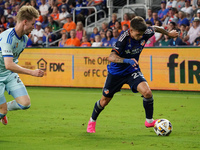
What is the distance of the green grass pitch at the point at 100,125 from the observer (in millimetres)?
6824

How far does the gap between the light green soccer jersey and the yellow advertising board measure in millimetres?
9248

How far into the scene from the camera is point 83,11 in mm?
22953

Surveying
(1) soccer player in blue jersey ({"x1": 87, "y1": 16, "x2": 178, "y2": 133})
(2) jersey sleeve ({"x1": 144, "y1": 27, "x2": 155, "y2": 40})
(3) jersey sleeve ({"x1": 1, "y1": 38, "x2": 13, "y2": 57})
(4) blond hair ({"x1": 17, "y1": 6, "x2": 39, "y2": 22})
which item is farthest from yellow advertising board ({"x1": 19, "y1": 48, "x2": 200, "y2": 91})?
(3) jersey sleeve ({"x1": 1, "y1": 38, "x2": 13, "y2": 57})

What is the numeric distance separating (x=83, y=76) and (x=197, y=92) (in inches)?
186

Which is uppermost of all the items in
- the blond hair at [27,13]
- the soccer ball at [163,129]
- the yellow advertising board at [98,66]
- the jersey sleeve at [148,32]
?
the blond hair at [27,13]

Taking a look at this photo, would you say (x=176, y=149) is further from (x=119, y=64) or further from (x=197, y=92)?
(x=197, y=92)

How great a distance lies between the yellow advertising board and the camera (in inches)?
612

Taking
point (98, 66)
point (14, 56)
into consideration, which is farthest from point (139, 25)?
point (98, 66)

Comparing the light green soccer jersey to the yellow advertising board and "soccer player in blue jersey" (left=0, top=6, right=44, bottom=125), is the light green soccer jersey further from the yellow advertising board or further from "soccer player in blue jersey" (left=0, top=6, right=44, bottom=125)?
the yellow advertising board

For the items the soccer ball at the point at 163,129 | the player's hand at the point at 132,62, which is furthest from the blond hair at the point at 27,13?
the soccer ball at the point at 163,129

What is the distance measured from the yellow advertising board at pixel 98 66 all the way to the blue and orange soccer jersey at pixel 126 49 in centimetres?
764

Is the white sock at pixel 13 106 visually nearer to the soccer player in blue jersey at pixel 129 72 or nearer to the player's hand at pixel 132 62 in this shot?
the soccer player in blue jersey at pixel 129 72

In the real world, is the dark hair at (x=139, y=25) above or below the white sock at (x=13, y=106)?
above

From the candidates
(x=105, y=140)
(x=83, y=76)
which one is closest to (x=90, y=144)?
(x=105, y=140)
